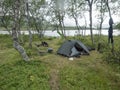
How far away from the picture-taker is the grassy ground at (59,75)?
10.4m

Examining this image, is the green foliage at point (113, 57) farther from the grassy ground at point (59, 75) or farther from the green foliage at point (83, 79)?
the green foliage at point (83, 79)

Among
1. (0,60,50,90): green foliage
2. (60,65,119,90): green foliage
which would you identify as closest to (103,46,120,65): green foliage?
(60,65,119,90): green foliage

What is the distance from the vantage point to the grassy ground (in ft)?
34.1

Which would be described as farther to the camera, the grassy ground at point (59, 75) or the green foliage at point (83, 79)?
the green foliage at point (83, 79)

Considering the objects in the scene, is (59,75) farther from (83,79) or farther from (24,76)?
(24,76)

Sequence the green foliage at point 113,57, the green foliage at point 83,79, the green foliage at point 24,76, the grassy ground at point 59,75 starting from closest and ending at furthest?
the green foliage at point 24,76 < the grassy ground at point 59,75 < the green foliage at point 83,79 < the green foliage at point 113,57

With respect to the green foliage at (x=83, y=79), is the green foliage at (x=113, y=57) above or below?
above

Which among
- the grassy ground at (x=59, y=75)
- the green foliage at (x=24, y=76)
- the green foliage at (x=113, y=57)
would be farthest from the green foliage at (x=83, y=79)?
the green foliage at (x=113, y=57)

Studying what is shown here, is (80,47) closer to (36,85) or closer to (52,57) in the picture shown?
(52,57)

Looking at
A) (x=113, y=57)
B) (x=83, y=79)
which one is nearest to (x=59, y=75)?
(x=83, y=79)

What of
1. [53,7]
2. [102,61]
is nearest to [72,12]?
[53,7]

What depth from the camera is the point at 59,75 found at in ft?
38.2

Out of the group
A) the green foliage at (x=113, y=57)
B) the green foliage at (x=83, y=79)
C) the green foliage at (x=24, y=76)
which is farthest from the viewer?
the green foliage at (x=113, y=57)

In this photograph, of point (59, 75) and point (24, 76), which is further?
point (59, 75)
